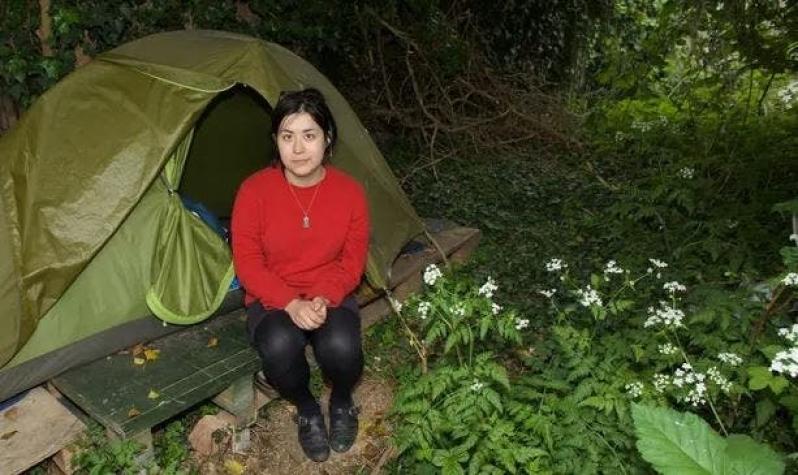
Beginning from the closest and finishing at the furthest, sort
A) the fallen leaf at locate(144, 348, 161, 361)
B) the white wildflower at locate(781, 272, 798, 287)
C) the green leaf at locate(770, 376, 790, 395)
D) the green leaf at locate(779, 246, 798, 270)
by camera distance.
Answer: the green leaf at locate(770, 376, 790, 395) → the white wildflower at locate(781, 272, 798, 287) → the green leaf at locate(779, 246, 798, 270) → the fallen leaf at locate(144, 348, 161, 361)

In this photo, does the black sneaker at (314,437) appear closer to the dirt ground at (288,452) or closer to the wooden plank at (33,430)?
the dirt ground at (288,452)

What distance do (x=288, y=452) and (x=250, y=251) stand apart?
932 mm

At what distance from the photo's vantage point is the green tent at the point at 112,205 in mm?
2471

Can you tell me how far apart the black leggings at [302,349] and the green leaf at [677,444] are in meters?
1.39

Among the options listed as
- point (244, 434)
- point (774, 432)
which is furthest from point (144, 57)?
point (774, 432)

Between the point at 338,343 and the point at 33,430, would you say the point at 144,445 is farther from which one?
the point at 338,343

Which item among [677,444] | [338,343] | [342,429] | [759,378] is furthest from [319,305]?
[759,378]

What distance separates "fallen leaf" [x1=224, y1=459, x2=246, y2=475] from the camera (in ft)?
8.30

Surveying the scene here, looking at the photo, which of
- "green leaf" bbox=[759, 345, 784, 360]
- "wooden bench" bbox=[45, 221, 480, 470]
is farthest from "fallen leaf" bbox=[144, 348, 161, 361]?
"green leaf" bbox=[759, 345, 784, 360]

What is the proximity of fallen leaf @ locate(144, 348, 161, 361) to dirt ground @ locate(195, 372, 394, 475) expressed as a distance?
1.74 ft

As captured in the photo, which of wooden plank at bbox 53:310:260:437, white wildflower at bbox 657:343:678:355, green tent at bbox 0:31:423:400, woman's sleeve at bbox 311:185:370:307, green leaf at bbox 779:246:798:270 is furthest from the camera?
woman's sleeve at bbox 311:185:370:307

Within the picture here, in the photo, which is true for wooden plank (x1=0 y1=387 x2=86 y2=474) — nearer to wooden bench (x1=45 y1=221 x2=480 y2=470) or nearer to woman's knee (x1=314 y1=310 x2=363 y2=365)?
wooden bench (x1=45 y1=221 x2=480 y2=470)

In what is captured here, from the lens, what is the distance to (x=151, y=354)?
2.73 m

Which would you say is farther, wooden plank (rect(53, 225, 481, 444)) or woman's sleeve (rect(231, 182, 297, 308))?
woman's sleeve (rect(231, 182, 297, 308))
